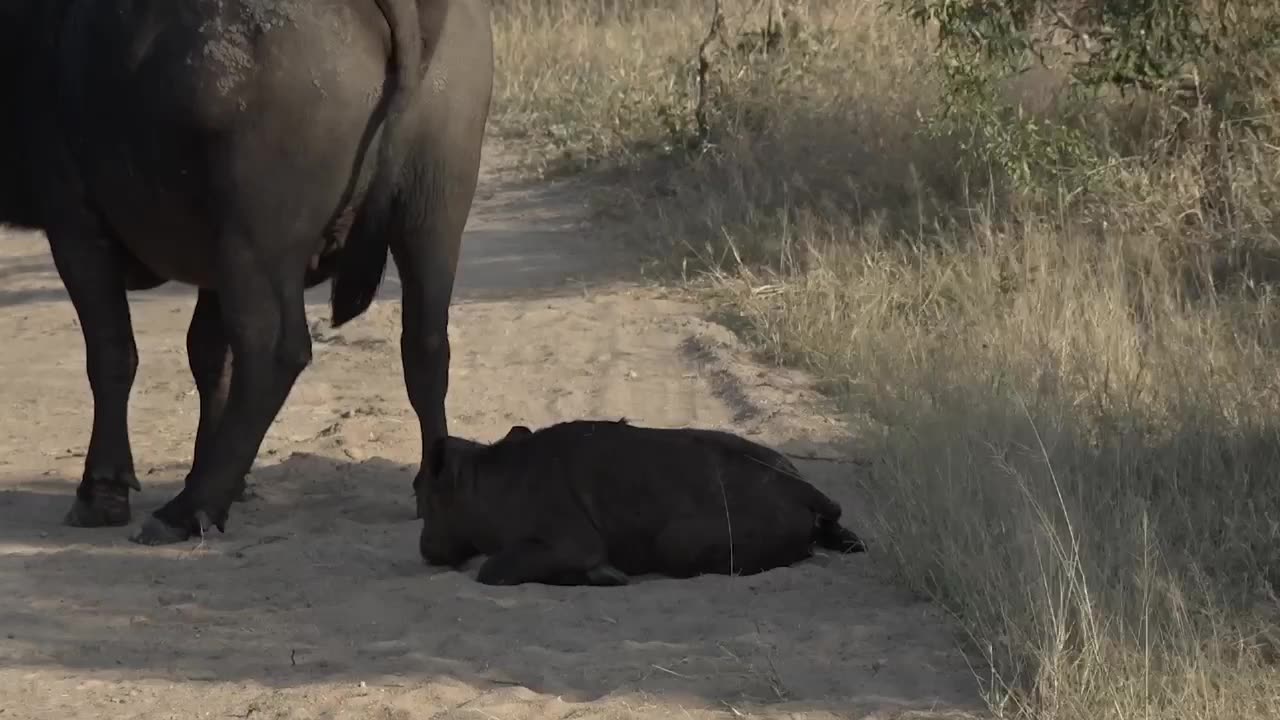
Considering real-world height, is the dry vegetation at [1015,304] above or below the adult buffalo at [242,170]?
below

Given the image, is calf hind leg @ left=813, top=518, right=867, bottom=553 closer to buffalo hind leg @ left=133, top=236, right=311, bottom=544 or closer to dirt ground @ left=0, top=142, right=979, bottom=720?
dirt ground @ left=0, top=142, right=979, bottom=720

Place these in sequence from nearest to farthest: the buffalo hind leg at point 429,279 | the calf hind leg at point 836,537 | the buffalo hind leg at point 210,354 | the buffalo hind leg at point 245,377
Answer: the calf hind leg at point 836,537, the buffalo hind leg at point 245,377, the buffalo hind leg at point 429,279, the buffalo hind leg at point 210,354

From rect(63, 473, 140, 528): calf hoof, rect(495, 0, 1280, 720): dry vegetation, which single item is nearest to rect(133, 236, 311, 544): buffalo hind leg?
rect(63, 473, 140, 528): calf hoof

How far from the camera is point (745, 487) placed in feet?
18.3

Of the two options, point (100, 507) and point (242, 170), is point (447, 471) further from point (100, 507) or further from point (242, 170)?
point (100, 507)

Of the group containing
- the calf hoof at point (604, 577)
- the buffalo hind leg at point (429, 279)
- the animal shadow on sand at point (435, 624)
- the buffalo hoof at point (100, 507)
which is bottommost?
the buffalo hoof at point (100, 507)

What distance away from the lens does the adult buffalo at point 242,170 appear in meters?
5.88

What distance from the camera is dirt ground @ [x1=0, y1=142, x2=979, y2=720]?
4.47 m

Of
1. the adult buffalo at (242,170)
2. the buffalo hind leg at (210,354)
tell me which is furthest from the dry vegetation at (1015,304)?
the buffalo hind leg at (210,354)

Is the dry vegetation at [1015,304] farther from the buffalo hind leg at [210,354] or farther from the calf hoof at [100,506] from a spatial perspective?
the calf hoof at [100,506]

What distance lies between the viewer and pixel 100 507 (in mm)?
6402

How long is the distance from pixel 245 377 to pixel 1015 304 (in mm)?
3644

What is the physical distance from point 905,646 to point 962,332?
137 inches

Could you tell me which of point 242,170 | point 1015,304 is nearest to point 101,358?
point 242,170
